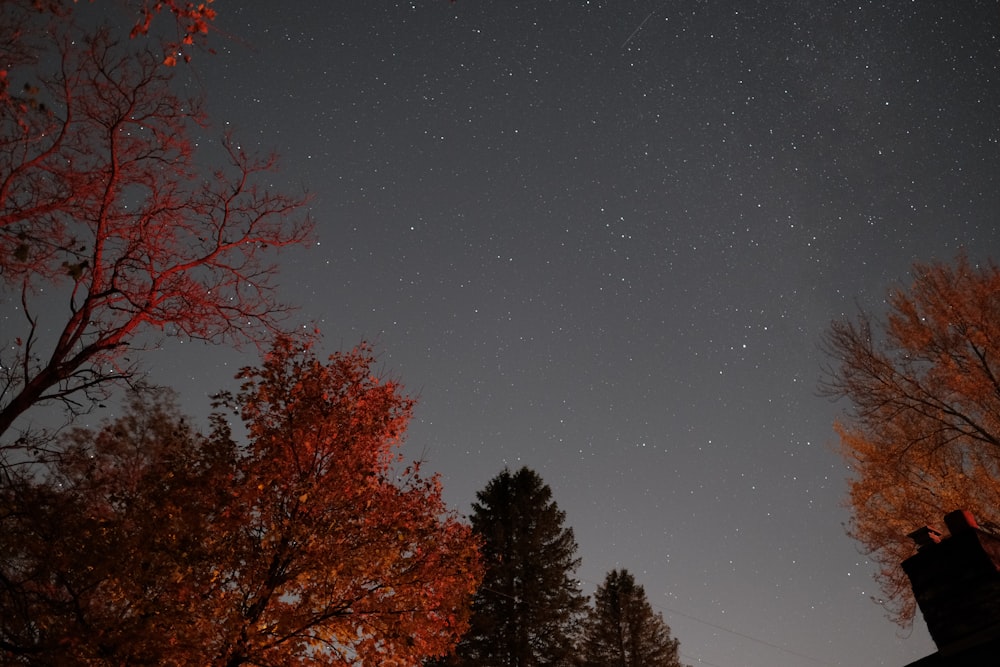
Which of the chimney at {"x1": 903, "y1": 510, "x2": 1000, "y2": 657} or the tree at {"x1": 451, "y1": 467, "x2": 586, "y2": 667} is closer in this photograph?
the chimney at {"x1": 903, "y1": 510, "x2": 1000, "y2": 657}

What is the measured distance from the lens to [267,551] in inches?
313

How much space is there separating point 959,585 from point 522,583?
23110mm

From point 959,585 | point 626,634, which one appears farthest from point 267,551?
point 626,634

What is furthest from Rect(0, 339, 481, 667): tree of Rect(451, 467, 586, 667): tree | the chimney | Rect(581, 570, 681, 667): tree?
Rect(581, 570, 681, 667): tree

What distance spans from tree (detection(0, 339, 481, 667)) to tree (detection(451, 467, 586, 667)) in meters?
16.0

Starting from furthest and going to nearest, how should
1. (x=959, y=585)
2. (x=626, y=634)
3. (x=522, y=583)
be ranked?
(x=626, y=634)
(x=522, y=583)
(x=959, y=585)

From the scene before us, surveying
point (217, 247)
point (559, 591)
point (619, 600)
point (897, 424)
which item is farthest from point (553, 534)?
point (217, 247)

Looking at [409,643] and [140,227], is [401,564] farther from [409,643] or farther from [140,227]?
[140,227]

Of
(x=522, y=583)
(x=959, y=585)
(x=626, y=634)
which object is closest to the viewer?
(x=959, y=585)

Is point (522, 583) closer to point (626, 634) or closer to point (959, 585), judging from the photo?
point (626, 634)

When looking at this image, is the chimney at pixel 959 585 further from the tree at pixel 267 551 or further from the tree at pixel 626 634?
the tree at pixel 626 634

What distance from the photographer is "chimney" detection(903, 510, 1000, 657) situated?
5992 mm

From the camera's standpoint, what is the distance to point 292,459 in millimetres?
8914

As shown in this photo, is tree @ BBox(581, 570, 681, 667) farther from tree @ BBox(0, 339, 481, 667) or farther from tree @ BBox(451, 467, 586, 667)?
tree @ BBox(0, 339, 481, 667)
